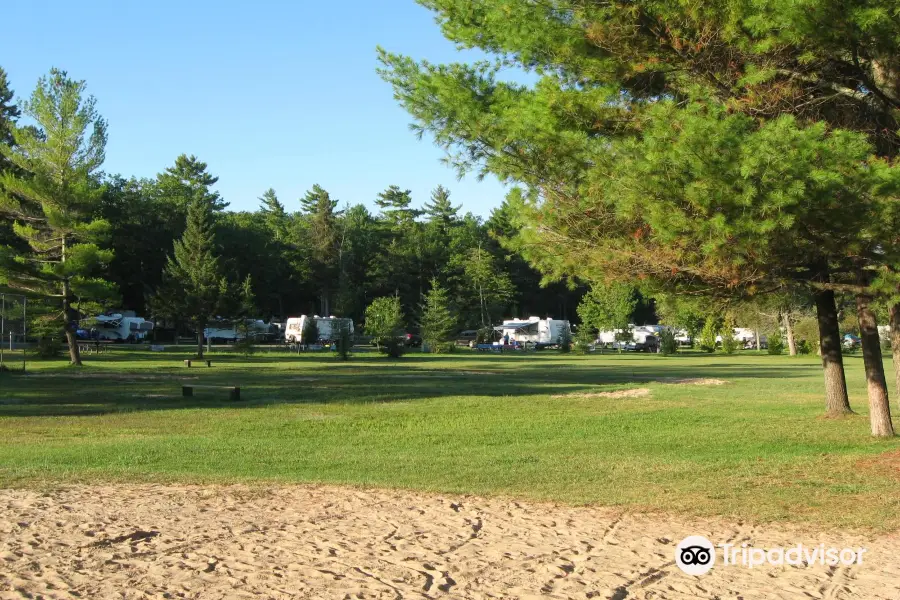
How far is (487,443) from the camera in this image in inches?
532

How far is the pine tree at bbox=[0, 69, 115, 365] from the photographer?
33969 mm

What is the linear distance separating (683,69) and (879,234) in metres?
3.24

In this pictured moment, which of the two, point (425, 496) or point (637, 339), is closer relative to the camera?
point (425, 496)

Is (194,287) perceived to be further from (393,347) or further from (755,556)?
(755,556)

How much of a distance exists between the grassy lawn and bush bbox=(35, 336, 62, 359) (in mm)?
16707

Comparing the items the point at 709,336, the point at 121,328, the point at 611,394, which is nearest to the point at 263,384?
the point at 611,394

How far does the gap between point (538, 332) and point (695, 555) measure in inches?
2532

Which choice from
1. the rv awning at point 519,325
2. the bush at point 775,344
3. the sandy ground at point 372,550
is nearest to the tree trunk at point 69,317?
the sandy ground at point 372,550

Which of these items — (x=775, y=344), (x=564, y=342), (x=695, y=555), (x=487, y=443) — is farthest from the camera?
(x=564, y=342)

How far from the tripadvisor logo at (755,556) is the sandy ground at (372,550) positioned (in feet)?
0.37

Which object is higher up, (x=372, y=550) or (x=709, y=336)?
(x=709, y=336)

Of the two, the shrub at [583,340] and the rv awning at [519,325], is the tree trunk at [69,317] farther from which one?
the rv awning at [519,325]

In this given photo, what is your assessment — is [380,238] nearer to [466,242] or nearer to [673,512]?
[466,242]

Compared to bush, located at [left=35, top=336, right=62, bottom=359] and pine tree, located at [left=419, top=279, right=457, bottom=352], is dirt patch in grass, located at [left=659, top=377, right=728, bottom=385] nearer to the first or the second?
pine tree, located at [left=419, top=279, right=457, bottom=352]
